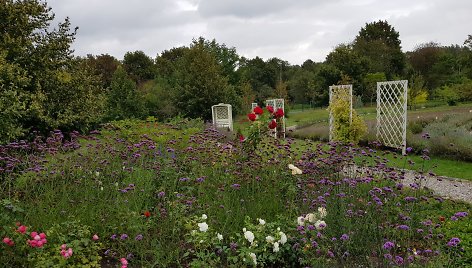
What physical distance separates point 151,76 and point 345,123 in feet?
95.4

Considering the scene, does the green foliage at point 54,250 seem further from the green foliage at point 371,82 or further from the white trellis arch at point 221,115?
the green foliage at point 371,82

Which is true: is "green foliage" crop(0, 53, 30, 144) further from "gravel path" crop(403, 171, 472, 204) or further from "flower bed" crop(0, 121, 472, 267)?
"gravel path" crop(403, 171, 472, 204)

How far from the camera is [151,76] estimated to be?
120ft

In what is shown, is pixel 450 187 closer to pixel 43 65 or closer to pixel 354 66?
pixel 43 65

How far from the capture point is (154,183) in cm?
407

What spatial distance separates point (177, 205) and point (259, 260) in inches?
33.1

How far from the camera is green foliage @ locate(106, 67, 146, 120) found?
18.7m

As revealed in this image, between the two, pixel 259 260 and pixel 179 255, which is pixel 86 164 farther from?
pixel 259 260

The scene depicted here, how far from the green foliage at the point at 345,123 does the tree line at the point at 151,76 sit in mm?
5908

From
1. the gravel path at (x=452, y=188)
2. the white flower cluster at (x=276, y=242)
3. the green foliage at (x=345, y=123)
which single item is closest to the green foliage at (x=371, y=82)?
the green foliage at (x=345, y=123)

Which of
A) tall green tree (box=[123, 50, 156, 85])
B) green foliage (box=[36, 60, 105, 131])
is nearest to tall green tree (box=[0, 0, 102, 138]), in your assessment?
green foliage (box=[36, 60, 105, 131])

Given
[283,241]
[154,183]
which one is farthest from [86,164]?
[283,241]

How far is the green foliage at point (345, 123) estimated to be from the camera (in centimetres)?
1003

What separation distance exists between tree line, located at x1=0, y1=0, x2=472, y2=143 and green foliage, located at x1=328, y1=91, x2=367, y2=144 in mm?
5908
